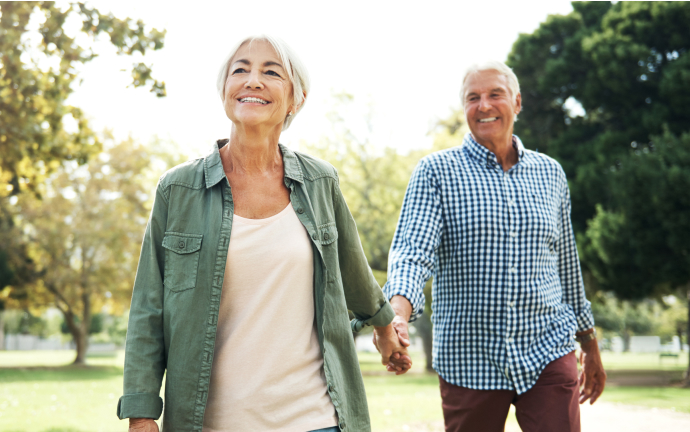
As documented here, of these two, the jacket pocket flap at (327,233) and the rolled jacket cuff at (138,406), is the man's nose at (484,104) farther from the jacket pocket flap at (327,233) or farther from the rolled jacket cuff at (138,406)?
the rolled jacket cuff at (138,406)

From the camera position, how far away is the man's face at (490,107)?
3531 mm

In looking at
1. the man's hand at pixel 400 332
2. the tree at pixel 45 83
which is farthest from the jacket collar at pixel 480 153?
the tree at pixel 45 83

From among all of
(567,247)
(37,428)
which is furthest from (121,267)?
(567,247)

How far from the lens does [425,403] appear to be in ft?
47.3

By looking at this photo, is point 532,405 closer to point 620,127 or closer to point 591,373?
Result: point 591,373

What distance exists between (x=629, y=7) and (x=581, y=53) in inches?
78.2

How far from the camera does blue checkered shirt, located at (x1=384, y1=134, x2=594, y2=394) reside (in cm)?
316

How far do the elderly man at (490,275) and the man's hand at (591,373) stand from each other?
0.37m

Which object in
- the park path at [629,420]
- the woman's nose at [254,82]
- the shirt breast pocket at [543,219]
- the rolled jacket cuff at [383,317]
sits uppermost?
the woman's nose at [254,82]

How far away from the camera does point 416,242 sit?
3195 mm

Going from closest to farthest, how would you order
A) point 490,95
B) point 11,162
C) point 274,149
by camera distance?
1. point 274,149
2. point 490,95
3. point 11,162

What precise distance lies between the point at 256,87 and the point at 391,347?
125 centimetres

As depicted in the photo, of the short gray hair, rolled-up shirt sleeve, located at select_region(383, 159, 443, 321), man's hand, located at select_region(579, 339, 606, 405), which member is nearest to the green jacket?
rolled-up shirt sleeve, located at select_region(383, 159, 443, 321)

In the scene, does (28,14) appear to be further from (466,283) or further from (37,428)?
(466,283)
